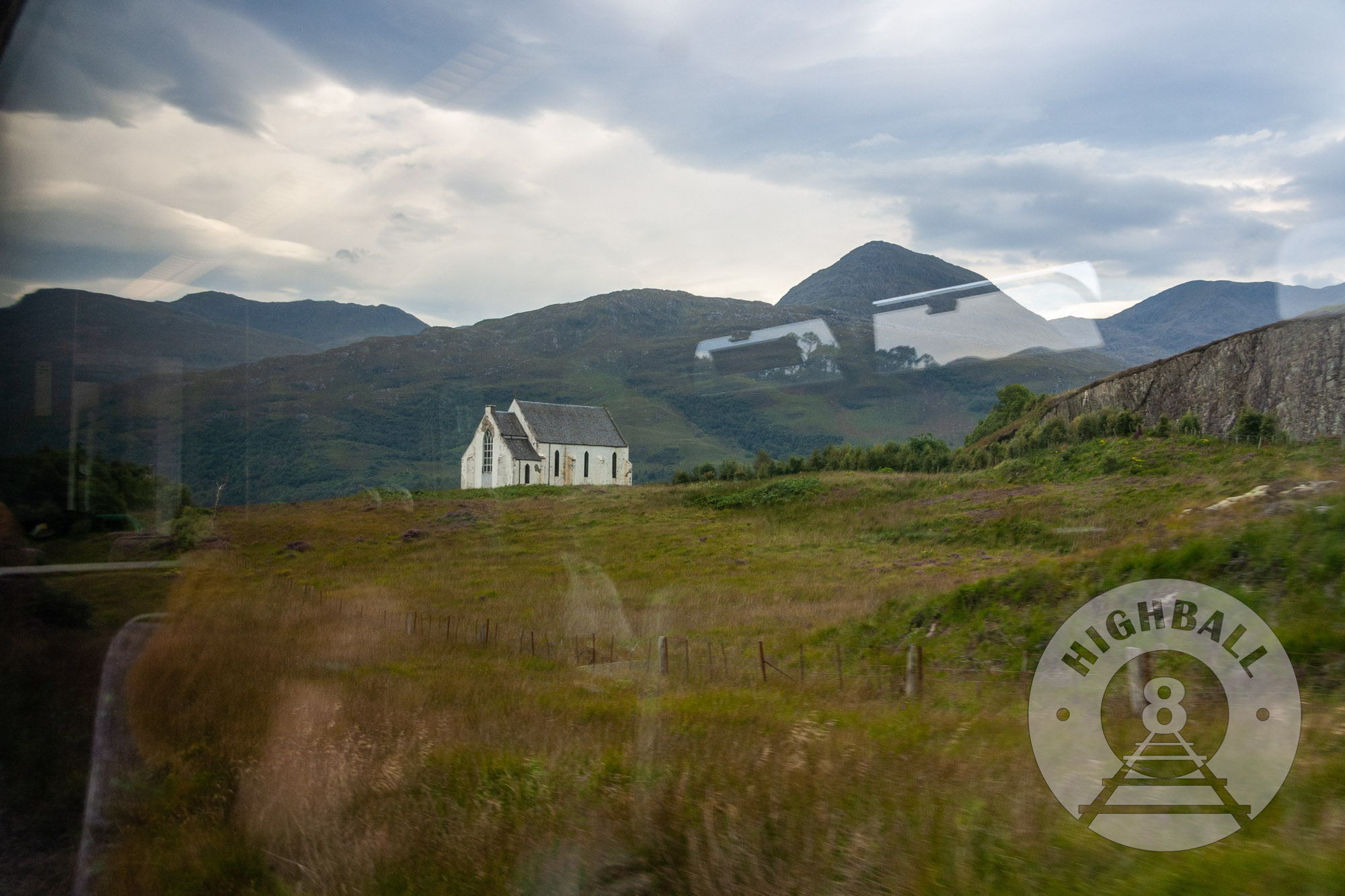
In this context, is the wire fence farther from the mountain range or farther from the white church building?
the white church building

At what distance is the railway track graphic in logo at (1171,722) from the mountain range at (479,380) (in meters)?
7.43

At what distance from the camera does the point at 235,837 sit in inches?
191

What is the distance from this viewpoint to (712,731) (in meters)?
5.79

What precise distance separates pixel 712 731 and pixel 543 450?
55185 millimetres

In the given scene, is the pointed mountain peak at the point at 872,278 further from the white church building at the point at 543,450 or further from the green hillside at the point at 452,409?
the white church building at the point at 543,450

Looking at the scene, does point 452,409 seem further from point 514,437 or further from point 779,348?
point 514,437

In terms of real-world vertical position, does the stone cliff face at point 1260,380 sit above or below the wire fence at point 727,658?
above

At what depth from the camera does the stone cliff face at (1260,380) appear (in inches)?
518

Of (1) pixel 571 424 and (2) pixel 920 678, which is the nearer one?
(2) pixel 920 678

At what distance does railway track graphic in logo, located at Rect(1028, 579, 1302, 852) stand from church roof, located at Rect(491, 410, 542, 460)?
5435cm

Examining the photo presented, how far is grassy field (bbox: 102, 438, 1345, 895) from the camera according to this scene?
139 inches

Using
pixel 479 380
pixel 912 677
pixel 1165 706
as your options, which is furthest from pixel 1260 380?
pixel 479 380

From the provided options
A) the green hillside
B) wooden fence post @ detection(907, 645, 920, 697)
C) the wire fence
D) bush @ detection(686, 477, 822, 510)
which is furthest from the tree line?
wooden fence post @ detection(907, 645, 920, 697)

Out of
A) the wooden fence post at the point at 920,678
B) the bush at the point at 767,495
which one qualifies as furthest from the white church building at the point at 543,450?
the wooden fence post at the point at 920,678
